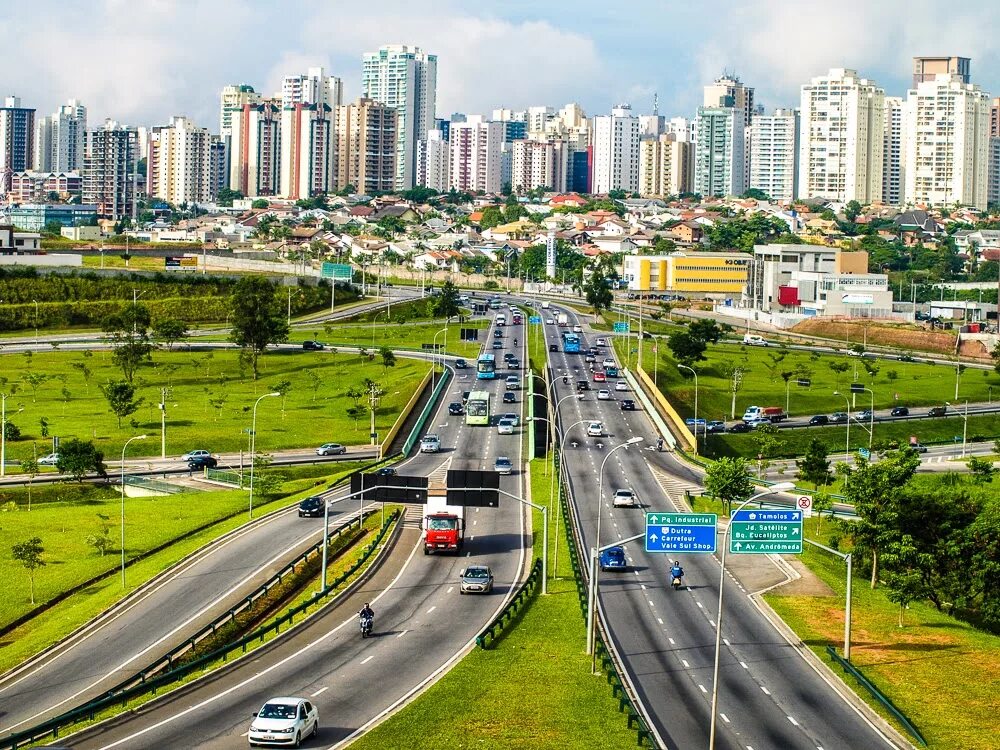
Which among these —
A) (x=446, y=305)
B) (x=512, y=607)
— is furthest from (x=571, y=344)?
(x=512, y=607)

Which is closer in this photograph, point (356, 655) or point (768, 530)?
point (768, 530)

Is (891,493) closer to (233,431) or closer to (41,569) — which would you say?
(41,569)

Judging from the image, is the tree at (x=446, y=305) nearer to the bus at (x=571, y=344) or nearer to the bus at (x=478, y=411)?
the bus at (x=571, y=344)

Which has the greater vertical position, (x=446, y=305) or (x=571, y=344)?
(x=446, y=305)

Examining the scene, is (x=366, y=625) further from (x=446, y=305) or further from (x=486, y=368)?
(x=446, y=305)

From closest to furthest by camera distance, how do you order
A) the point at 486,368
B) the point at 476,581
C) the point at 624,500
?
the point at 476,581 → the point at 624,500 → the point at 486,368

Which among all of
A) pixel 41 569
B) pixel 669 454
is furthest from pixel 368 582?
pixel 669 454

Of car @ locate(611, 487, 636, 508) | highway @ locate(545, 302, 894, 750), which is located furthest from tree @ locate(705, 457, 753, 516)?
car @ locate(611, 487, 636, 508)
